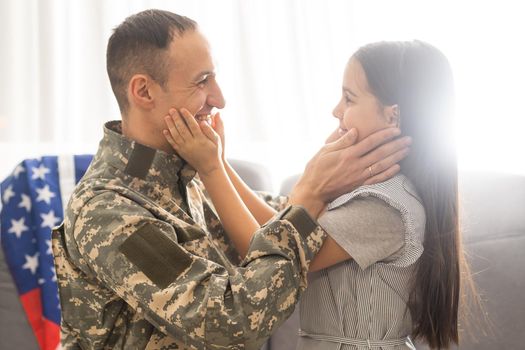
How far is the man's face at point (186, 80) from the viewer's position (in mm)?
1504

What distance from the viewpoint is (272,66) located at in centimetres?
296

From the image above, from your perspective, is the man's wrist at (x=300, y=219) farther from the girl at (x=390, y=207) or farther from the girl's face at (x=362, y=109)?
the girl's face at (x=362, y=109)

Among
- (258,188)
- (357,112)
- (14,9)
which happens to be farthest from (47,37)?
(357,112)

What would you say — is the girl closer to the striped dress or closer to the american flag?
the striped dress

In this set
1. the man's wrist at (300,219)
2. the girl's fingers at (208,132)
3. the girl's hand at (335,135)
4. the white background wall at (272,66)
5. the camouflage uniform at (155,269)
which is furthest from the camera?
the white background wall at (272,66)

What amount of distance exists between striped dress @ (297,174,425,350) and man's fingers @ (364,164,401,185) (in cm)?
1

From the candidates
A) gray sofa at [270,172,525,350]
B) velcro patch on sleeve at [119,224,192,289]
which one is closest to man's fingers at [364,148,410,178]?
velcro patch on sleeve at [119,224,192,289]

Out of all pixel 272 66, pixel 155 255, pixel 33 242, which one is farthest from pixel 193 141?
pixel 272 66

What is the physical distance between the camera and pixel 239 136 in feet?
9.67

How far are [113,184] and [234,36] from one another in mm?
1670

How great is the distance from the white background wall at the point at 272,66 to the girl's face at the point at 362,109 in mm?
1242

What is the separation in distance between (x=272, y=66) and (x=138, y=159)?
1.58 meters

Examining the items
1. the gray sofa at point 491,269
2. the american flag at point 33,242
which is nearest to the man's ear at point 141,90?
the american flag at point 33,242

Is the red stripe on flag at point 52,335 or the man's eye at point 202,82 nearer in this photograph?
the man's eye at point 202,82
